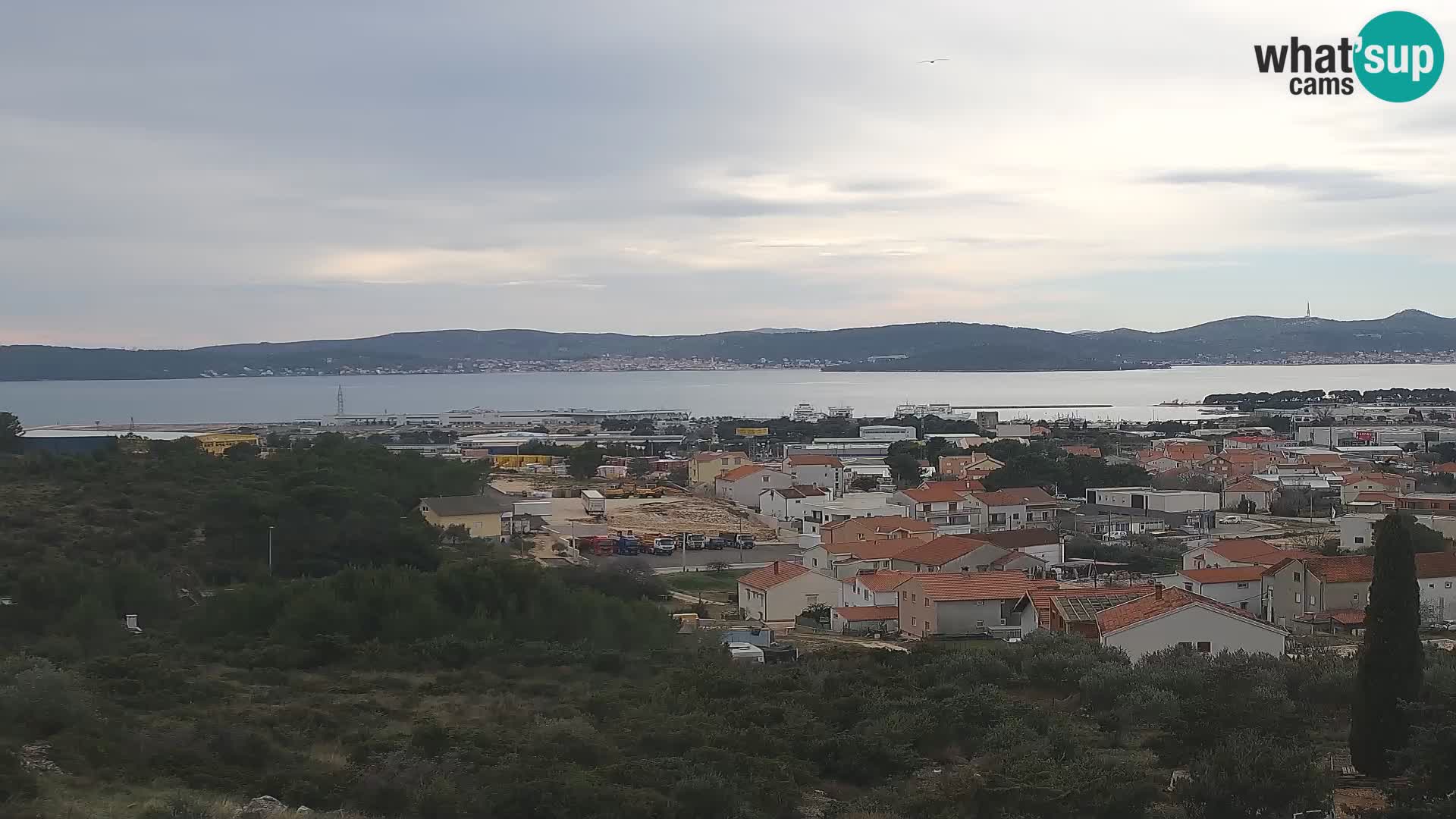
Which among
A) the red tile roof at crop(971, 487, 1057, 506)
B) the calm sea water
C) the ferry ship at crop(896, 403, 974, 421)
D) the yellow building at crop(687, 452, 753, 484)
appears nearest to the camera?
the red tile roof at crop(971, 487, 1057, 506)

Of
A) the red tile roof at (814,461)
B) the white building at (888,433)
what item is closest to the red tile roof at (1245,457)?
the red tile roof at (814,461)

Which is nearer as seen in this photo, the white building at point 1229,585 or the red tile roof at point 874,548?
the white building at point 1229,585

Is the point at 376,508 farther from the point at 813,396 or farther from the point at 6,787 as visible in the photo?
the point at 813,396

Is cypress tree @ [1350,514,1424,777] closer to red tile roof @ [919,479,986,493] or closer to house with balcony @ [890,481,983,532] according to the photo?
house with balcony @ [890,481,983,532]

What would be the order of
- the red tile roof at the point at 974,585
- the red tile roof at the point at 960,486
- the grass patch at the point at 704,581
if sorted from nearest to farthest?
the red tile roof at the point at 974,585 < the grass patch at the point at 704,581 < the red tile roof at the point at 960,486

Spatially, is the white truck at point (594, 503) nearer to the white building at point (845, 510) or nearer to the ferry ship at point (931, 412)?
the white building at point (845, 510)

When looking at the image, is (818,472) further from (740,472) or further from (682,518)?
(682,518)

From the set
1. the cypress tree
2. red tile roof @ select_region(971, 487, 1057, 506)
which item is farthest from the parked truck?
the cypress tree
